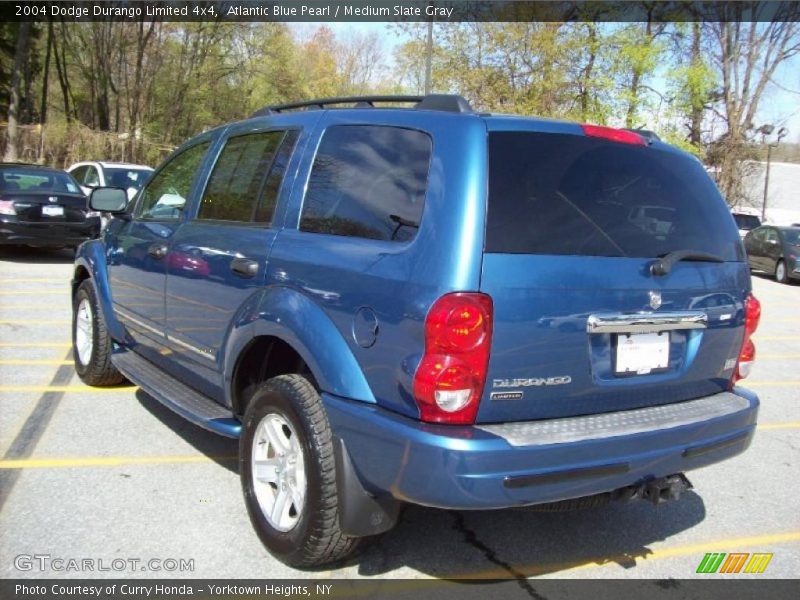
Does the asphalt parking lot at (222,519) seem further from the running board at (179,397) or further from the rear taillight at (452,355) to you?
the rear taillight at (452,355)

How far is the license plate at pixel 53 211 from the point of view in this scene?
11.3 metres

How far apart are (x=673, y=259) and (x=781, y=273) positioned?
16.7m

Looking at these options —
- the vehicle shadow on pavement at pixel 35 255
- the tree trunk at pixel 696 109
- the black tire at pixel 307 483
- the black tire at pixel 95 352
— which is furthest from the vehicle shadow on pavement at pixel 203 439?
the tree trunk at pixel 696 109

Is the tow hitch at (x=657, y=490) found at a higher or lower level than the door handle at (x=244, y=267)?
lower

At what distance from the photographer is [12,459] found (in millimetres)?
3975

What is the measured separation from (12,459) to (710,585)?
361 cm

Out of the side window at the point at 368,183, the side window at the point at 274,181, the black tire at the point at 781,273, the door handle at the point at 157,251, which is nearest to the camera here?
the side window at the point at 368,183

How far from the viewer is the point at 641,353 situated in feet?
9.32

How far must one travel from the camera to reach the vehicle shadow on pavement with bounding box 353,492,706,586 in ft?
10.3

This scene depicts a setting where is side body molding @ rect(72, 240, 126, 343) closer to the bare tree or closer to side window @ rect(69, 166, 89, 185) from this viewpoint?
side window @ rect(69, 166, 89, 185)

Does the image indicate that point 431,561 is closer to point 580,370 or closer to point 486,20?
point 580,370

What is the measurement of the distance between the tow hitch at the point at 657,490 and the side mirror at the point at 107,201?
12.1 ft

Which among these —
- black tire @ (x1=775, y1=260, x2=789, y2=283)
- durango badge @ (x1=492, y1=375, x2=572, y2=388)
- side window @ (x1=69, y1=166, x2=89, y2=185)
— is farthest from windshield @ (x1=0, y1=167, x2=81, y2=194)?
black tire @ (x1=775, y1=260, x2=789, y2=283)

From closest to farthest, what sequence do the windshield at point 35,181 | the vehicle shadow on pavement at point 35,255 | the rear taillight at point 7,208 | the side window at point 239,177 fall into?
the side window at point 239,177 → the rear taillight at point 7,208 → the windshield at point 35,181 → the vehicle shadow on pavement at point 35,255
